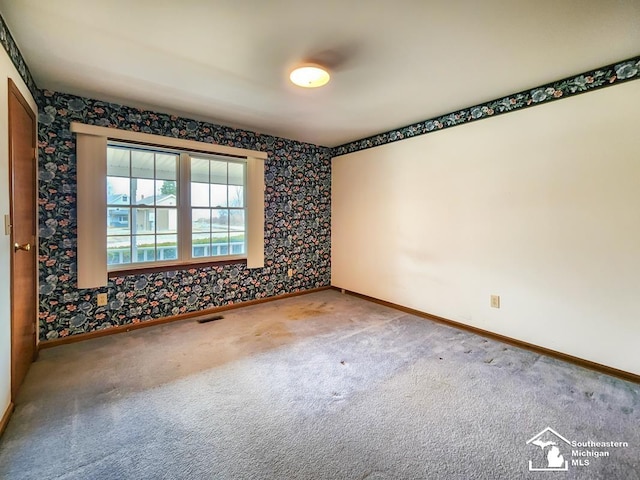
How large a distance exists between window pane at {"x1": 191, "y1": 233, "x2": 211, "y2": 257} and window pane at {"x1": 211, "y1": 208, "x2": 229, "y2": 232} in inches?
5.6

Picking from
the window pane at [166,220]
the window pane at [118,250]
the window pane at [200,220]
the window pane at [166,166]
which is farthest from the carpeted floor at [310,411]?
the window pane at [166,166]

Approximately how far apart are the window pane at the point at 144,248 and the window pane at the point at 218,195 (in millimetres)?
832

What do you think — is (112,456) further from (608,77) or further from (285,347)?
(608,77)

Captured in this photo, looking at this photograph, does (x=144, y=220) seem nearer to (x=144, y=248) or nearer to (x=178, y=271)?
(x=144, y=248)

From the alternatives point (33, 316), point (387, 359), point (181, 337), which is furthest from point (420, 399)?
point (33, 316)

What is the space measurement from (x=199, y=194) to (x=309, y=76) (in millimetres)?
2082

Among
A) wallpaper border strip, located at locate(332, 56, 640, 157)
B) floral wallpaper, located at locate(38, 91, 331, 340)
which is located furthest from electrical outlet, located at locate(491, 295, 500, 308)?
floral wallpaper, located at locate(38, 91, 331, 340)

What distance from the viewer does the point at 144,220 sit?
3395mm

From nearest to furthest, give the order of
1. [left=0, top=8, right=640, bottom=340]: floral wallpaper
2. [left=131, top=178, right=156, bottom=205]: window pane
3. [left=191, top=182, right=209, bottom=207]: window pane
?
[left=0, top=8, right=640, bottom=340]: floral wallpaper, [left=131, top=178, right=156, bottom=205]: window pane, [left=191, top=182, right=209, bottom=207]: window pane

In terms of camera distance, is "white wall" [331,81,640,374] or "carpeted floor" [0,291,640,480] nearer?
"carpeted floor" [0,291,640,480]

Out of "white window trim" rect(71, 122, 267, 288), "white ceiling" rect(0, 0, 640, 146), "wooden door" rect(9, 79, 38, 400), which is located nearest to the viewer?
"white ceiling" rect(0, 0, 640, 146)

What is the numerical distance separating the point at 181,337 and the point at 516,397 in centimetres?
292

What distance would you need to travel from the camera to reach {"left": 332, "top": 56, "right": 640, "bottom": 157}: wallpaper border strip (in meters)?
2.33

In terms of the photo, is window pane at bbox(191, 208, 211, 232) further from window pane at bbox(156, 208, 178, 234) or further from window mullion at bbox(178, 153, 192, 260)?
window pane at bbox(156, 208, 178, 234)
